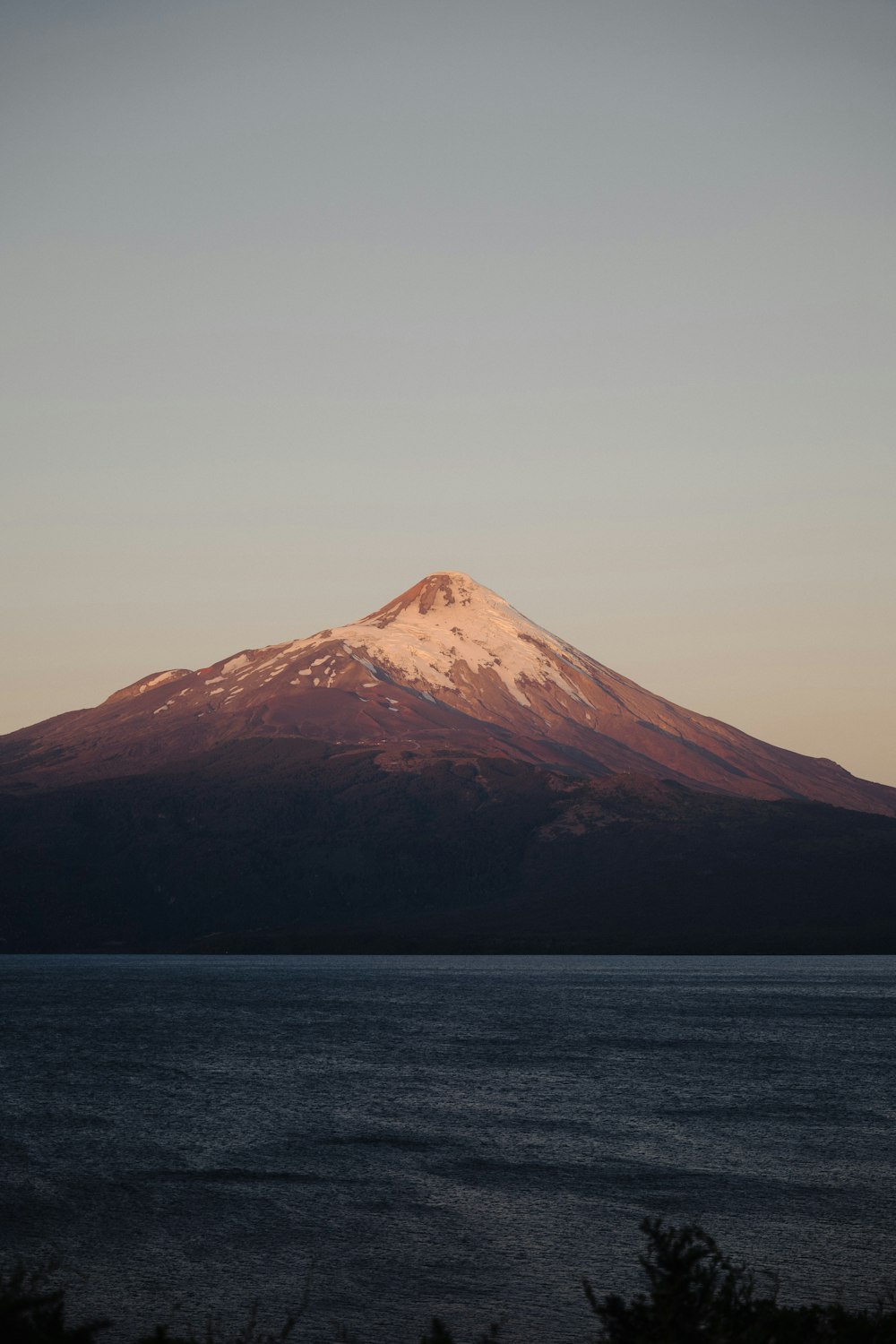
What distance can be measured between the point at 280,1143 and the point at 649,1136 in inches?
495

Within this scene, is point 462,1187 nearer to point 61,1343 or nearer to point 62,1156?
point 62,1156

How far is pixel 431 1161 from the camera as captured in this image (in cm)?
4422

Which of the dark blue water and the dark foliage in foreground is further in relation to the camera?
the dark blue water

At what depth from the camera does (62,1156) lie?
45812mm

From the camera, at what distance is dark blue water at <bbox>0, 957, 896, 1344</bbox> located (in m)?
30.4

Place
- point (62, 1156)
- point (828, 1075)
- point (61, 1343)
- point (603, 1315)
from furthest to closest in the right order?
point (828, 1075), point (62, 1156), point (603, 1315), point (61, 1343)

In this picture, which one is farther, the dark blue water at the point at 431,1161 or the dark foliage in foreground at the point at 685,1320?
the dark blue water at the point at 431,1161

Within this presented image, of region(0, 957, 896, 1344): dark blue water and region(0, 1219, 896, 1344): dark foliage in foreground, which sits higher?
region(0, 1219, 896, 1344): dark foliage in foreground

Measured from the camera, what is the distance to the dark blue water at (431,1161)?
30375mm

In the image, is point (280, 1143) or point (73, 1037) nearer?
point (280, 1143)

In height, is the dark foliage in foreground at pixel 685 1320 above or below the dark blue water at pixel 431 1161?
above

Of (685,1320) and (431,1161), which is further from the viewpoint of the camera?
(431,1161)

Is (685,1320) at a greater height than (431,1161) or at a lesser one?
greater

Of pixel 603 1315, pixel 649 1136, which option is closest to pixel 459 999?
pixel 649 1136
